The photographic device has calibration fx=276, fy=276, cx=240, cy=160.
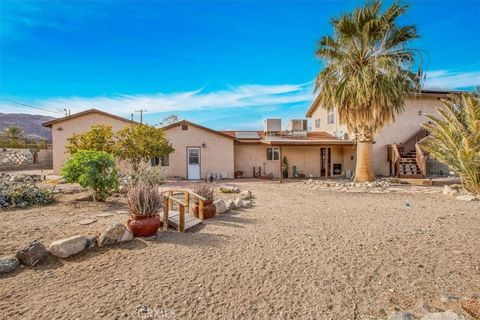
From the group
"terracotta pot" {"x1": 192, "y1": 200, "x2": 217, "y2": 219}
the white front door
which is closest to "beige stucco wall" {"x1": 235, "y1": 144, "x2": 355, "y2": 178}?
the white front door

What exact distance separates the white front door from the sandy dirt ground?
11573 millimetres

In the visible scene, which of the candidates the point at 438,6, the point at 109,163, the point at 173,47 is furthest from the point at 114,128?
the point at 438,6

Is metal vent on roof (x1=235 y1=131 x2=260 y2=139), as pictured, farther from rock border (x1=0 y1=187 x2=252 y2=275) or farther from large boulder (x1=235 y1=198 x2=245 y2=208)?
rock border (x1=0 y1=187 x2=252 y2=275)

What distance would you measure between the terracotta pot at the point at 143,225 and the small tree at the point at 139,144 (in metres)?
9.25

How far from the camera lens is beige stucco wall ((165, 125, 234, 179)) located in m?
19.3

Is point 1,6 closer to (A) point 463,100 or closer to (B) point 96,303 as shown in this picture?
(B) point 96,303

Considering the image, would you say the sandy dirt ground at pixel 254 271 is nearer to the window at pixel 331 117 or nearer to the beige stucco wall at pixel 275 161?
the beige stucco wall at pixel 275 161

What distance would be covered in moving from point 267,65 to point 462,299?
2031cm

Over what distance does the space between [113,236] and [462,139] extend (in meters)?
13.3

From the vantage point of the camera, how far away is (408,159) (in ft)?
61.8

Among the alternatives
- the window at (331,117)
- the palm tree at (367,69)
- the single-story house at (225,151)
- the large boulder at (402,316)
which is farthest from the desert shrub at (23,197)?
the window at (331,117)

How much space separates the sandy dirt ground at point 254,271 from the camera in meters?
3.44

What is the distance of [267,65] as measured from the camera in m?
21.7

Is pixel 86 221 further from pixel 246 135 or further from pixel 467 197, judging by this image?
pixel 246 135
